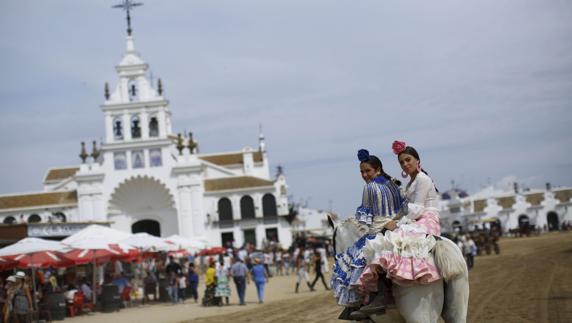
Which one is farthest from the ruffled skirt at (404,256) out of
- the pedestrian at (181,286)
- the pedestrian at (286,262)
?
→ the pedestrian at (286,262)

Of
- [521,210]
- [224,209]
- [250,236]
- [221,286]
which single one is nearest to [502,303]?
[221,286]

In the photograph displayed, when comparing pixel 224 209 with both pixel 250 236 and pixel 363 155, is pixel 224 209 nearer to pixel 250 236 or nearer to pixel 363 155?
pixel 250 236

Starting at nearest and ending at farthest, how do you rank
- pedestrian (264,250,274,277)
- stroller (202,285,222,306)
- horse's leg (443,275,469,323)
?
horse's leg (443,275,469,323)
stroller (202,285,222,306)
pedestrian (264,250,274,277)

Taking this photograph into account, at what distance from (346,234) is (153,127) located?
54.1 m

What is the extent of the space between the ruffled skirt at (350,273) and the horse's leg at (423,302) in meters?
0.49

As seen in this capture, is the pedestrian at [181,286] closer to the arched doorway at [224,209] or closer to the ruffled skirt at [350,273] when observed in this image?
the ruffled skirt at [350,273]

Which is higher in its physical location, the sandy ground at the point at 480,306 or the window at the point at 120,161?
the window at the point at 120,161

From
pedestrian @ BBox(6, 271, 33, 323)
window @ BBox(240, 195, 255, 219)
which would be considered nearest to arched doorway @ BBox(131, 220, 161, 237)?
window @ BBox(240, 195, 255, 219)

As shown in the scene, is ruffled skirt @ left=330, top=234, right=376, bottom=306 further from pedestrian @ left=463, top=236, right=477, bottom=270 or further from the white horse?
pedestrian @ left=463, top=236, right=477, bottom=270

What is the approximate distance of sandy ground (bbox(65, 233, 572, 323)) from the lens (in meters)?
14.7

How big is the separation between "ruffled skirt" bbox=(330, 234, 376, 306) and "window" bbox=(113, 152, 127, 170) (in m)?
53.4

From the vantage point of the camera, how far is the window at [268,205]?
61719 mm

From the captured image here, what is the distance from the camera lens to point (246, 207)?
62094 mm

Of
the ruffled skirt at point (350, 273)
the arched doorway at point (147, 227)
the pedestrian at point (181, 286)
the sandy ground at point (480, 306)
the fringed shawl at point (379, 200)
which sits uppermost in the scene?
the arched doorway at point (147, 227)
